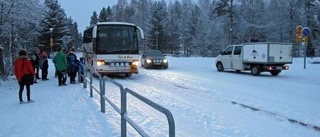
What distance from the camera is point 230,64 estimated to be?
25.2 m

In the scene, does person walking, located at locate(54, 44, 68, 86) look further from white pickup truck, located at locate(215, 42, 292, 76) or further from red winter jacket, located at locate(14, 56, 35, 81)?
white pickup truck, located at locate(215, 42, 292, 76)

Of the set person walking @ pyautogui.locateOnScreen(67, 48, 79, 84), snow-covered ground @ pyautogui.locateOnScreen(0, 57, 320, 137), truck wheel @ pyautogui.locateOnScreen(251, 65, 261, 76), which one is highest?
person walking @ pyautogui.locateOnScreen(67, 48, 79, 84)

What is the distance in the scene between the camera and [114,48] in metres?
20.3

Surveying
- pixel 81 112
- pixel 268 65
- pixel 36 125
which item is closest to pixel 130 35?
pixel 268 65

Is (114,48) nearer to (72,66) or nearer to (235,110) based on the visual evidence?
(72,66)

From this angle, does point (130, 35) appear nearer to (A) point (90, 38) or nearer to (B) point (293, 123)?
(A) point (90, 38)

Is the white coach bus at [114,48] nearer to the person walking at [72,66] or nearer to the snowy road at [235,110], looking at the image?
the person walking at [72,66]

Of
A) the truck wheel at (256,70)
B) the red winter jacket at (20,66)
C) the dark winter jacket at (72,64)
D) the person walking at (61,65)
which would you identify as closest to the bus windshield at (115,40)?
the dark winter jacket at (72,64)

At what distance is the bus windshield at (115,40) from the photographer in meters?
20.3

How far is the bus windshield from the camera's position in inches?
798

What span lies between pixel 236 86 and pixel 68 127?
963 centimetres

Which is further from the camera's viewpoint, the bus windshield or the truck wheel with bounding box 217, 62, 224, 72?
the truck wheel with bounding box 217, 62, 224, 72

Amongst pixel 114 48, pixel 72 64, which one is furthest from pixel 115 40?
pixel 72 64

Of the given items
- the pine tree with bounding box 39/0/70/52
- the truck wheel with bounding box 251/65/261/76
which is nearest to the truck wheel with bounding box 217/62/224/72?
the truck wheel with bounding box 251/65/261/76
